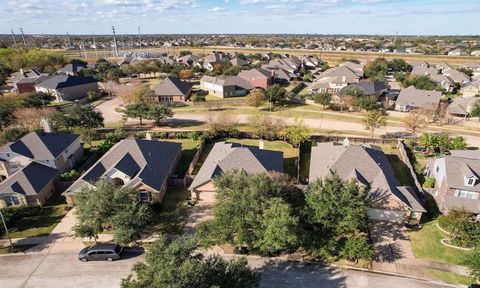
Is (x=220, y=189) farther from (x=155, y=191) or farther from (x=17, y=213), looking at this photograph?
(x=17, y=213)

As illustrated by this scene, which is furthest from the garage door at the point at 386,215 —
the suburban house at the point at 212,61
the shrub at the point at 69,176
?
the suburban house at the point at 212,61

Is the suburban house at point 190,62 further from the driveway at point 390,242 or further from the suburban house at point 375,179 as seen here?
the driveway at point 390,242

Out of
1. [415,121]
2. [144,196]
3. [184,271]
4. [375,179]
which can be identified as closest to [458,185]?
[375,179]

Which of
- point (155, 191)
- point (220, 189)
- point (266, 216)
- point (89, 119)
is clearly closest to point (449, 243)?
point (266, 216)

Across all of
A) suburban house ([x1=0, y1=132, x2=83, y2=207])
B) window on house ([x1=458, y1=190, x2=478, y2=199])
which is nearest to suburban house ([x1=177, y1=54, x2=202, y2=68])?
suburban house ([x1=0, y1=132, x2=83, y2=207])

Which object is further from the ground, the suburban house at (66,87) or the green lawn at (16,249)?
the suburban house at (66,87)

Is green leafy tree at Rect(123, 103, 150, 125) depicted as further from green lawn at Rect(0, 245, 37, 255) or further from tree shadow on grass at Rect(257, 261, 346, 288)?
tree shadow on grass at Rect(257, 261, 346, 288)
